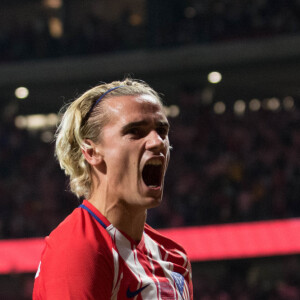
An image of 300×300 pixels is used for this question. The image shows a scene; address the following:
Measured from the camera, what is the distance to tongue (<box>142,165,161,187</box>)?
6.55ft

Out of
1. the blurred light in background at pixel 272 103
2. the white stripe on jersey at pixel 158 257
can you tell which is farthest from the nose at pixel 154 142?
the blurred light in background at pixel 272 103

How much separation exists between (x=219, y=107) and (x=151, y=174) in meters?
14.2

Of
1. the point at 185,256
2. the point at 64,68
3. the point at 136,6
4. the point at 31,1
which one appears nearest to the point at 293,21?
the point at 136,6

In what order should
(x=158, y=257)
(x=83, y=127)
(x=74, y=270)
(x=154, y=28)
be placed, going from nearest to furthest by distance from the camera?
(x=74, y=270), (x=83, y=127), (x=158, y=257), (x=154, y=28)

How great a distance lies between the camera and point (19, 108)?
17828mm

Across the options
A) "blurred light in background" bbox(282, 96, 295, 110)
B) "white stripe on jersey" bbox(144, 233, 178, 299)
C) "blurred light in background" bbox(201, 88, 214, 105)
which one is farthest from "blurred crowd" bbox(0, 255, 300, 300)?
"white stripe on jersey" bbox(144, 233, 178, 299)

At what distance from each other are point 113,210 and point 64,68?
1381 centimetres

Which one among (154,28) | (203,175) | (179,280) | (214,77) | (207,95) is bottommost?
(203,175)

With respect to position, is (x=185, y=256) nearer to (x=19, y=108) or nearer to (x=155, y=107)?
(x=155, y=107)

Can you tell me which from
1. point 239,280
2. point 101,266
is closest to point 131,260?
point 101,266

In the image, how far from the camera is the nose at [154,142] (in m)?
1.94

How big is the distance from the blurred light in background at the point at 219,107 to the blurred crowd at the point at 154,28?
1933mm

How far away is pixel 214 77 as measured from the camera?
1581cm

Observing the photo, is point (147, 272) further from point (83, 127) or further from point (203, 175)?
point (203, 175)
